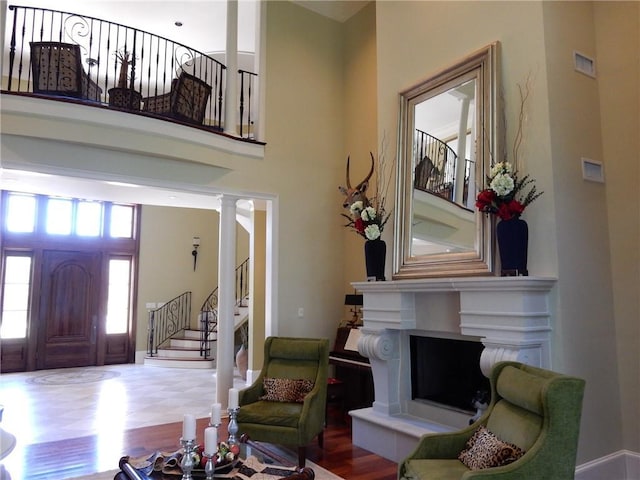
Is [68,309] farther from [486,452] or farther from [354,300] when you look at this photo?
[486,452]

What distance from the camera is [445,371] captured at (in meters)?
4.36

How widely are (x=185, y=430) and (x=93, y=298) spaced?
26.1 ft

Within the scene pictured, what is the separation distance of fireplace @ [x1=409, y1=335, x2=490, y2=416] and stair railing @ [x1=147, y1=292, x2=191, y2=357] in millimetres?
6972

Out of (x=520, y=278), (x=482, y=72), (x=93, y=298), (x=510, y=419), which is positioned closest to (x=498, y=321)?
(x=520, y=278)

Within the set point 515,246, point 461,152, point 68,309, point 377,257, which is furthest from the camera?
point 68,309

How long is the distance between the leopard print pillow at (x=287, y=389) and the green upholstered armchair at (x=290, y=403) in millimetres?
18

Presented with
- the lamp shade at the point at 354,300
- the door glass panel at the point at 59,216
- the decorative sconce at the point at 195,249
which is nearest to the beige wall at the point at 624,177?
the lamp shade at the point at 354,300

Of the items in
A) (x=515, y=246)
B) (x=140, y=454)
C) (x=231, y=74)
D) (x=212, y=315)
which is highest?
(x=231, y=74)

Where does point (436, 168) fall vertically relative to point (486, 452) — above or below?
above

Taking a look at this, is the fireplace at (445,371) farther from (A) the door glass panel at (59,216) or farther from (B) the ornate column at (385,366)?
(A) the door glass panel at (59,216)

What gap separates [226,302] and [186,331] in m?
4.93

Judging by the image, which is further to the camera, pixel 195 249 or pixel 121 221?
pixel 195 249

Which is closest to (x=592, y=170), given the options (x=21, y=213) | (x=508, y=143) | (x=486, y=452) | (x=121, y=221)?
(x=508, y=143)

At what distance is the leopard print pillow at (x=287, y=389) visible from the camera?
4.27 metres
